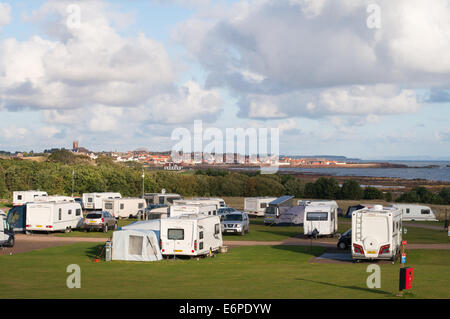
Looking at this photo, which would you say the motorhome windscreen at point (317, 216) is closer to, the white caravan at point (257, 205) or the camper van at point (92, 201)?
the white caravan at point (257, 205)

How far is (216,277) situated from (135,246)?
7463mm

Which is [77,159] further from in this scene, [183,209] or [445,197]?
[183,209]

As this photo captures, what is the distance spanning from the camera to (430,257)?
2891 centimetres

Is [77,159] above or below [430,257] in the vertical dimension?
above

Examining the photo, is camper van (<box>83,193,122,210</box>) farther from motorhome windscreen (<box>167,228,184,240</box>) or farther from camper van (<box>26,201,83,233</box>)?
motorhome windscreen (<box>167,228,184,240</box>)

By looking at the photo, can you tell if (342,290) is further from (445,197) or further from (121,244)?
(445,197)

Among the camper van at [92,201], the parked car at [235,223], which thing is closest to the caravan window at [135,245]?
the parked car at [235,223]

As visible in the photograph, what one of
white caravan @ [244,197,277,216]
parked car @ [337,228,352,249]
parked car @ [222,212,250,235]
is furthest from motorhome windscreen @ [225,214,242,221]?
white caravan @ [244,197,277,216]

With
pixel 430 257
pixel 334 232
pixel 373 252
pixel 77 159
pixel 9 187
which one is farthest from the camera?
pixel 77 159

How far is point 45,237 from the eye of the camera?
1499 inches
